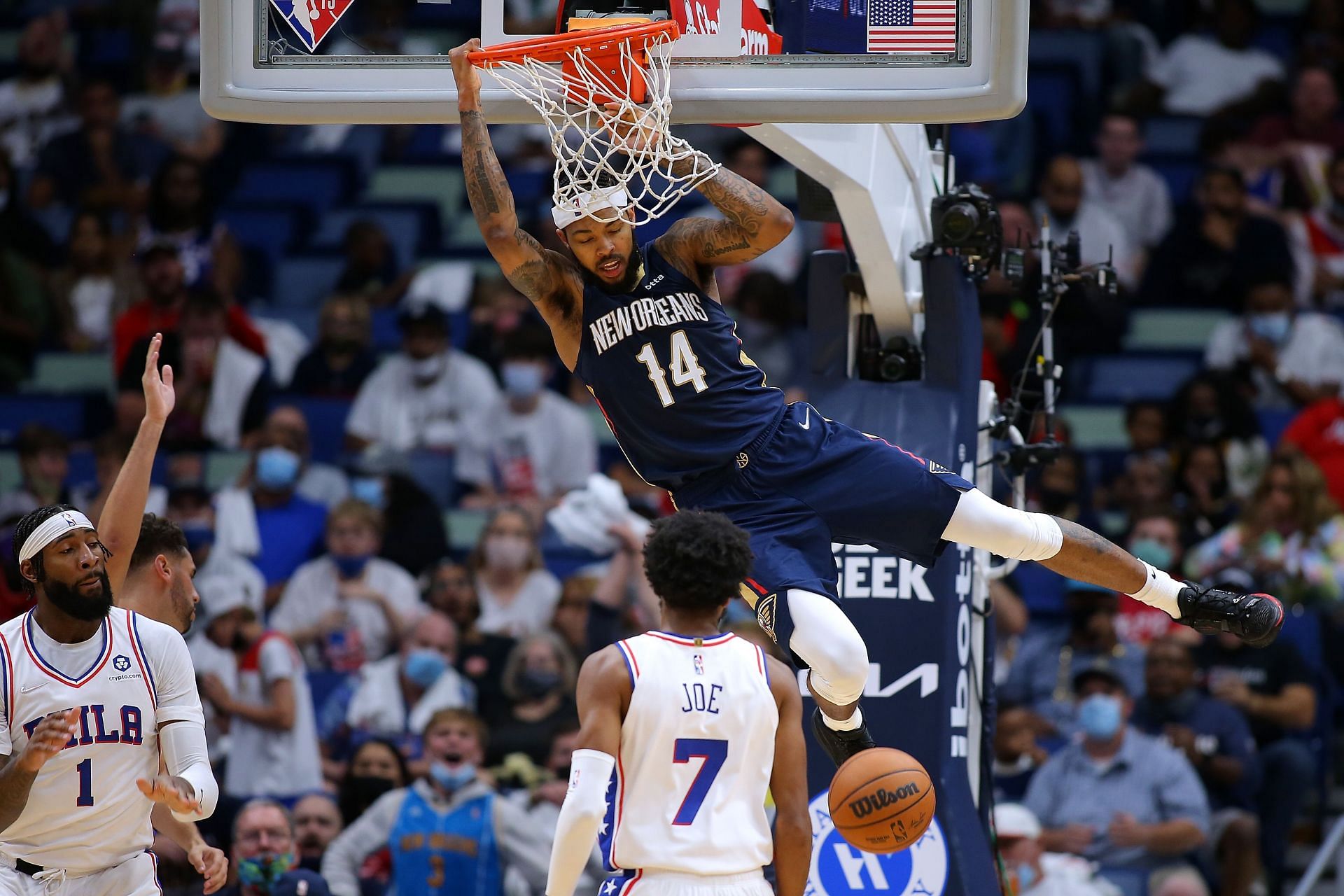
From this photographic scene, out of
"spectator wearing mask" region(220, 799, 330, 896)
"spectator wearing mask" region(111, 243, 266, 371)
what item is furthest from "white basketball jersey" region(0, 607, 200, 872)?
"spectator wearing mask" region(111, 243, 266, 371)

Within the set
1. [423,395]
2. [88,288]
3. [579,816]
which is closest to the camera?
[579,816]

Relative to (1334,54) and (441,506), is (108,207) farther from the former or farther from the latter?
(1334,54)

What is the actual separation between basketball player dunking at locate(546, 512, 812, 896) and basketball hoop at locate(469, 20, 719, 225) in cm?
129

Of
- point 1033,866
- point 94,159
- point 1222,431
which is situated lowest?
point 1033,866

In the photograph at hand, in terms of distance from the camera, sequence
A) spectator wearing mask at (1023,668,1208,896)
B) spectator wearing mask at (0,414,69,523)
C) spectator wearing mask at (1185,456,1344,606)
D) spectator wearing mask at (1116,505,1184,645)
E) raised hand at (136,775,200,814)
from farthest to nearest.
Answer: spectator wearing mask at (0,414,69,523), spectator wearing mask at (1116,505,1184,645), spectator wearing mask at (1185,456,1344,606), spectator wearing mask at (1023,668,1208,896), raised hand at (136,775,200,814)

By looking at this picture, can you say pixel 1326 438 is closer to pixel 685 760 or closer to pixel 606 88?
pixel 606 88

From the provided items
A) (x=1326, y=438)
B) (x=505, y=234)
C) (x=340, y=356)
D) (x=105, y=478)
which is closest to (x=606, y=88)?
(x=505, y=234)

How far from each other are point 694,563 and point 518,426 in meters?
6.98

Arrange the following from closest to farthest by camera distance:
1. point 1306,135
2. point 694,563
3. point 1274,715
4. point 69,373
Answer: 1. point 694,563
2. point 1274,715
3. point 1306,135
4. point 69,373

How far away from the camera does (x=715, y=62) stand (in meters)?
6.50

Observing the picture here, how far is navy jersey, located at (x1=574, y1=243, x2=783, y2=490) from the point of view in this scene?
6695mm

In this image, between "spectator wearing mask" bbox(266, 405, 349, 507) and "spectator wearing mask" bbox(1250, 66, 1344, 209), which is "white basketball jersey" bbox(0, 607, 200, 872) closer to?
"spectator wearing mask" bbox(266, 405, 349, 507)

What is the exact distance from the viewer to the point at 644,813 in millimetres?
5742

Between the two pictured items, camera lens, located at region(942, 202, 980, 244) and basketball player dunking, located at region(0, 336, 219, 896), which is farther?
camera lens, located at region(942, 202, 980, 244)
